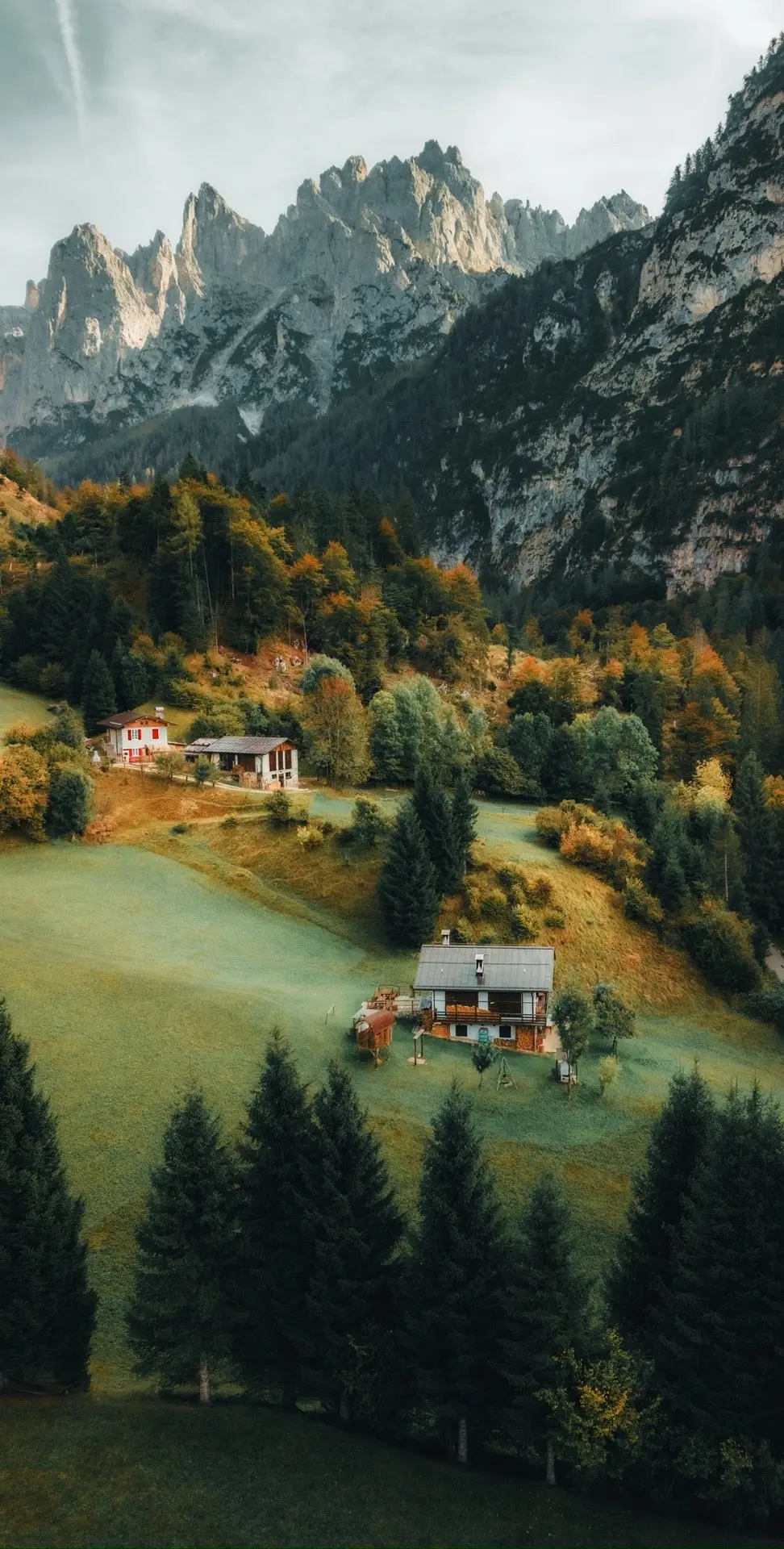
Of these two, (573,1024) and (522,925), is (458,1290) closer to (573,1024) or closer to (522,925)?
(573,1024)

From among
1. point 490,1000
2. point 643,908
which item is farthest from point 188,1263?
point 643,908

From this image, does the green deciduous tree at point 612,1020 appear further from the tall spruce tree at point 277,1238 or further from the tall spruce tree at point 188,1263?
the tall spruce tree at point 188,1263

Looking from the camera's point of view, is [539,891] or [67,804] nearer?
[539,891]

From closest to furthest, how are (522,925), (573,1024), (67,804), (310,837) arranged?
(573,1024) < (522,925) < (67,804) < (310,837)

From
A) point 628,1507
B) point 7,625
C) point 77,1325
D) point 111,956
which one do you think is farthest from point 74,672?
point 628,1507

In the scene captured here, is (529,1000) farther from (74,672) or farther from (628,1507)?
(74,672)

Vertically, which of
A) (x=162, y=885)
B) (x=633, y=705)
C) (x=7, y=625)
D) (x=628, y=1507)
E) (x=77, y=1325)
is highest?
(x=7, y=625)
